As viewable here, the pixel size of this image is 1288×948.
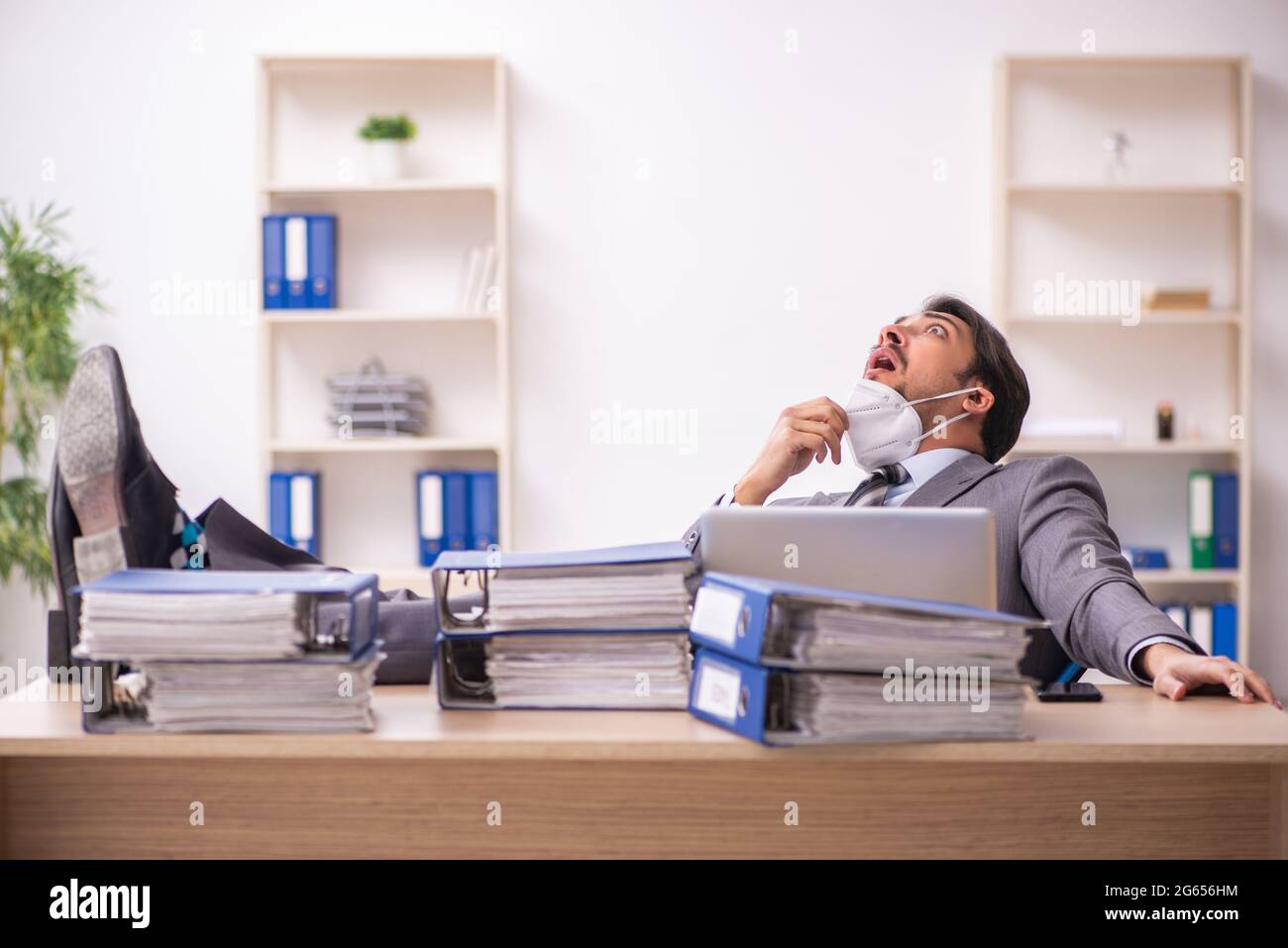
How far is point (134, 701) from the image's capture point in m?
1.21

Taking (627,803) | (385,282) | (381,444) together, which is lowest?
(627,803)

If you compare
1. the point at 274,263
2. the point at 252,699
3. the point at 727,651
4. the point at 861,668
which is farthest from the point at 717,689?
the point at 274,263

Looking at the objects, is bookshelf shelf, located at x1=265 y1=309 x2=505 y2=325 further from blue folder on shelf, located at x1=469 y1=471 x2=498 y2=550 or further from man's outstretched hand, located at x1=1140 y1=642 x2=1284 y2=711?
man's outstretched hand, located at x1=1140 y1=642 x2=1284 y2=711

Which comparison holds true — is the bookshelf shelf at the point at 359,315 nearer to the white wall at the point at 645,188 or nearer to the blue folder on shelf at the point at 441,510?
the white wall at the point at 645,188

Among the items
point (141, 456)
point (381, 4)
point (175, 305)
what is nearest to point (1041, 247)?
point (381, 4)

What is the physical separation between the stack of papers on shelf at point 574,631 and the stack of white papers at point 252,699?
0.43 feet

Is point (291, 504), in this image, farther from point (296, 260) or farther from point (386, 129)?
point (386, 129)

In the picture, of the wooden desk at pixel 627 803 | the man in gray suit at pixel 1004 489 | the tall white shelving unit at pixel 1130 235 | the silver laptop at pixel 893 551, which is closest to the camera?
the wooden desk at pixel 627 803

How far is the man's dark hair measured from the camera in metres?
2.30

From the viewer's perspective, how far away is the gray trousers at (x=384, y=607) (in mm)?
1450

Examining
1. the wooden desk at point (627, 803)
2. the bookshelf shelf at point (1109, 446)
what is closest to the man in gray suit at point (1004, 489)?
the wooden desk at point (627, 803)

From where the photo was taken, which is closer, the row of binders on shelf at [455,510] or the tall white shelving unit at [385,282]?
the row of binders on shelf at [455,510]

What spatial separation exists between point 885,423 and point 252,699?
1.42 m

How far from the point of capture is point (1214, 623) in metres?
3.76
